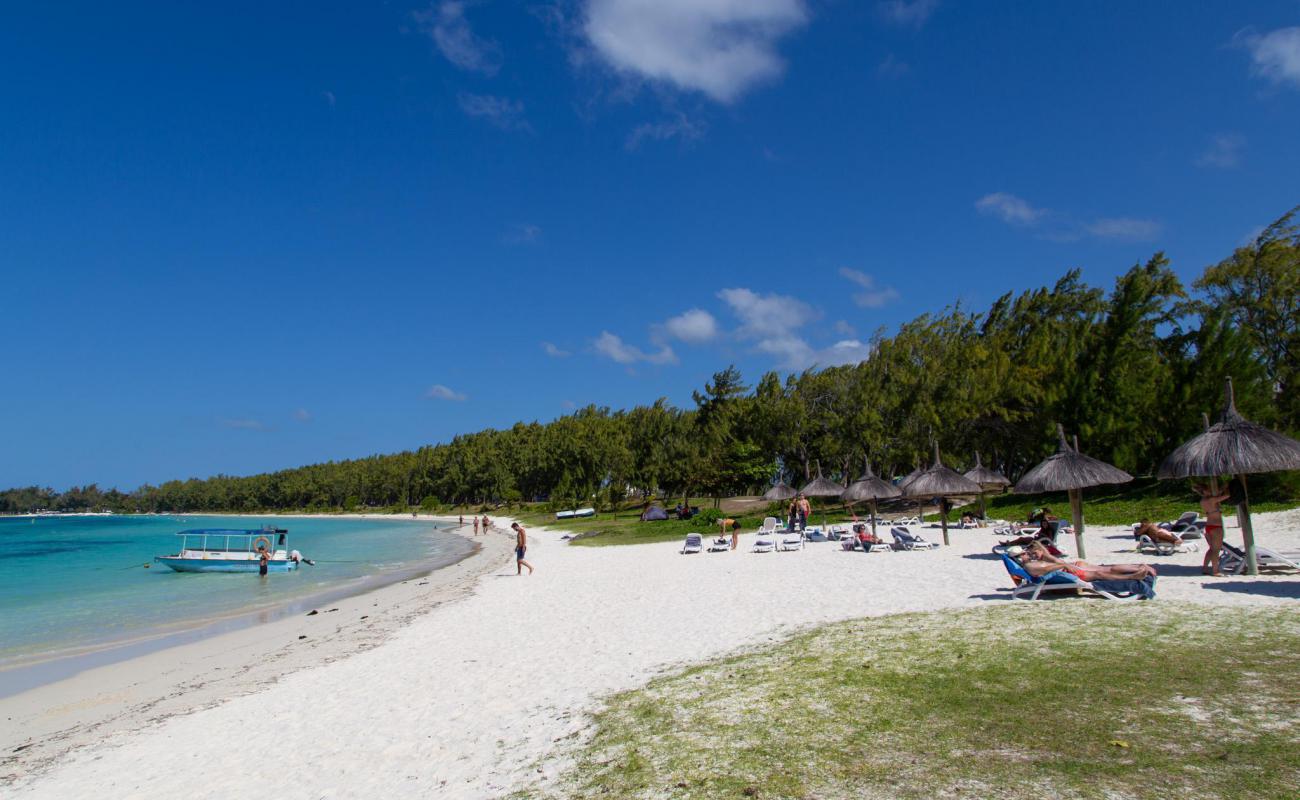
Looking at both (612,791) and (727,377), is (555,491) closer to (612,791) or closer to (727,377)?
(727,377)

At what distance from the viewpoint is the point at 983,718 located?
5.42m

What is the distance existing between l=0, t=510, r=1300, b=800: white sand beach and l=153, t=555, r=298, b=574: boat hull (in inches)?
592

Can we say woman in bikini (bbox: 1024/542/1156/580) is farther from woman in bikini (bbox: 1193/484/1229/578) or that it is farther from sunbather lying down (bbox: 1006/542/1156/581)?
woman in bikini (bbox: 1193/484/1229/578)

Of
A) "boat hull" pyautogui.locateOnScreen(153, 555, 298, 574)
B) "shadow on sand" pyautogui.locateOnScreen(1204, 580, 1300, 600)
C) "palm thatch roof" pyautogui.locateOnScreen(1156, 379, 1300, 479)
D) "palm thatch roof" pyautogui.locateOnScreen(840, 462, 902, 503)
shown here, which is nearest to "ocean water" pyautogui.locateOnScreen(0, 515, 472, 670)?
"boat hull" pyautogui.locateOnScreen(153, 555, 298, 574)

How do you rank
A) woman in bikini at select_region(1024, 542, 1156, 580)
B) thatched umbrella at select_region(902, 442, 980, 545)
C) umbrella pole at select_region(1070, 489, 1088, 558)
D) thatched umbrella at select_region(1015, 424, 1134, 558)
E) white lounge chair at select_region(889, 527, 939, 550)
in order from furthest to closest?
1. thatched umbrella at select_region(902, 442, 980, 545)
2. white lounge chair at select_region(889, 527, 939, 550)
3. thatched umbrella at select_region(1015, 424, 1134, 558)
4. umbrella pole at select_region(1070, 489, 1088, 558)
5. woman in bikini at select_region(1024, 542, 1156, 580)

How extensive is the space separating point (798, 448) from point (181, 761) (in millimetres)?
→ 40931

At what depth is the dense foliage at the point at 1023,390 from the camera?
29.0 m

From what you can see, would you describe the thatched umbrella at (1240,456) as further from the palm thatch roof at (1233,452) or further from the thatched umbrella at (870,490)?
the thatched umbrella at (870,490)

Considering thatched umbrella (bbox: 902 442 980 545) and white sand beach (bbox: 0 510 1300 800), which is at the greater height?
thatched umbrella (bbox: 902 442 980 545)

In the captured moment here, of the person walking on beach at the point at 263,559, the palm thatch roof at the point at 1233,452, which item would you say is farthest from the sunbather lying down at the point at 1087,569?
the person walking on beach at the point at 263,559

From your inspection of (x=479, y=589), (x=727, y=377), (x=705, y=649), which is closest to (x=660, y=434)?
(x=727, y=377)

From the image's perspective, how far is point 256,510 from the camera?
536ft

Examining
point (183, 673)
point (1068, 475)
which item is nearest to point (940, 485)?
point (1068, 475)

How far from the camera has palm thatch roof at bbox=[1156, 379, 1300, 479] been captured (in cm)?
1093
